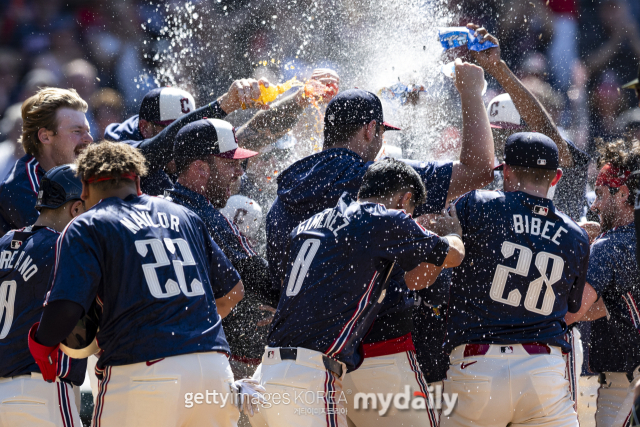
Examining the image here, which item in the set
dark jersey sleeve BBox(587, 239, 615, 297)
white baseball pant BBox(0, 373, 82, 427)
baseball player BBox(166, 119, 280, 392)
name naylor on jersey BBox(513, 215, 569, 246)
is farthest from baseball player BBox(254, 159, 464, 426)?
dark jersey sleeve BBox(587, 239, 615, 297)

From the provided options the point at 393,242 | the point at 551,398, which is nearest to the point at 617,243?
the point at 551,398

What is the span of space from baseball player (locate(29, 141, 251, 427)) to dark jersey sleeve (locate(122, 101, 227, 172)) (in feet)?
4.78

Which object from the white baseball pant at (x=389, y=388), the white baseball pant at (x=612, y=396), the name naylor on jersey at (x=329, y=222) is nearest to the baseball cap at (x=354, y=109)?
the name naylor on jersey at (x=329, y=222)

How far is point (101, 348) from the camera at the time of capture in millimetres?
3105

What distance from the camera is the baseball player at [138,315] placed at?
9.70 ft

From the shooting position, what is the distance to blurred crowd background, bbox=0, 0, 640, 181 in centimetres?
963

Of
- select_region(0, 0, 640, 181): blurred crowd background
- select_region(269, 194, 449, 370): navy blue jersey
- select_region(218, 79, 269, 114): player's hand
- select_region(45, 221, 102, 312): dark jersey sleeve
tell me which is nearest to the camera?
select_region(45, 221, 102, 312): dark jersey sleeve

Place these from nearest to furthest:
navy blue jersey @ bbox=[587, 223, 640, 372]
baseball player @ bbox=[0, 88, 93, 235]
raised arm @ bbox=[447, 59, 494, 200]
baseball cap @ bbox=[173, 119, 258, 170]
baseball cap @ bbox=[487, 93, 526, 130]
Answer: raised arm @ bbox=[447, 59, 494, 200], baseball cap @ bbox=[173, 119, 258, 170], navy blue jersey @ bbox=[587, 223, 640, 372], baseball player @ bbox=[0, 88, 93, 235], baseball cap @ bbox=[487, 93, 526, 130]

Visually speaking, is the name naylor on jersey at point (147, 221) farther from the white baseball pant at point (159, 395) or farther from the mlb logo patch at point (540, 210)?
the mlb logo patch at point (540, 210)

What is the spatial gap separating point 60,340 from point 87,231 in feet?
1.57

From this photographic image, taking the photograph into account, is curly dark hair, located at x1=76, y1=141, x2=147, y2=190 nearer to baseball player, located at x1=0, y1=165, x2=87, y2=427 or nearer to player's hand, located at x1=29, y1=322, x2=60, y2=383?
baseball player, located at x1=0, y1=165, x2=87, y2=427

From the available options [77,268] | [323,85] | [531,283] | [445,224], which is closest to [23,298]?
[77,268]

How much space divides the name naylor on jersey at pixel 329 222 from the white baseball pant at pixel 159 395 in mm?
812

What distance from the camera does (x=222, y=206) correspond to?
4.46 metres
